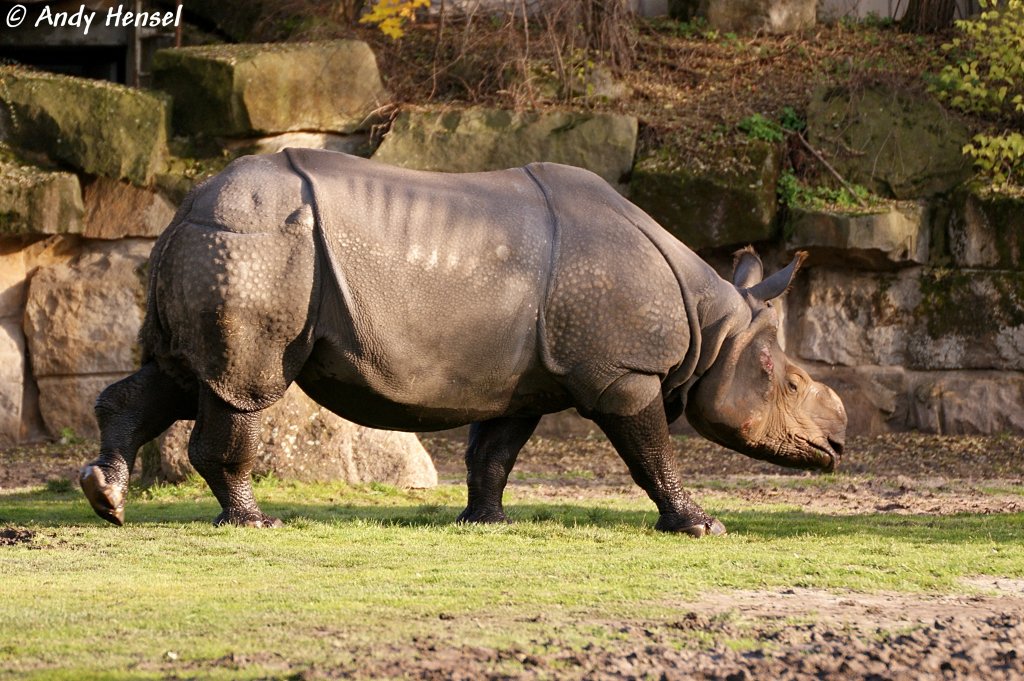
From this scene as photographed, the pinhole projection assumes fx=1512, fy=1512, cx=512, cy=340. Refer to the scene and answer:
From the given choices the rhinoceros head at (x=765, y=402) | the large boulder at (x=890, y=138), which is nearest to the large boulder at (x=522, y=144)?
the large boulder at (x=890, y=138)

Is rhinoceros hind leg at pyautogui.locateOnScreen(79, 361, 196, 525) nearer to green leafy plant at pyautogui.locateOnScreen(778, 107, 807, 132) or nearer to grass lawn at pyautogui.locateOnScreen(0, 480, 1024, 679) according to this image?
grass lawn at pyautogui.locateOnScreen(0, 480, 1024, 679)

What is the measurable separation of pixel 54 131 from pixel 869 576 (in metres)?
9.77

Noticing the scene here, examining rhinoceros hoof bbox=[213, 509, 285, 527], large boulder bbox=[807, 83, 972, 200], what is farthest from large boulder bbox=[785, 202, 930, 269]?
rhinoceros hoof bbox=[213, 509, 285, 527]

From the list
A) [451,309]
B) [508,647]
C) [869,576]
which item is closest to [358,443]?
[451,309]

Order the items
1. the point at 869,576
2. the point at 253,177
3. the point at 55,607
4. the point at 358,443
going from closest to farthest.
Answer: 1. the point at 55,607
2. the point at 869,576
3. the point at 253,177
4. the point at 358,443

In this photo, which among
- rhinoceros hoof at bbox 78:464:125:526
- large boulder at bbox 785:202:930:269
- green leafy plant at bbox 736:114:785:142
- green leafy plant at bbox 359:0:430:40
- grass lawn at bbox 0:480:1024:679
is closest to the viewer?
grass lawn at bbox 0:480:1024:679

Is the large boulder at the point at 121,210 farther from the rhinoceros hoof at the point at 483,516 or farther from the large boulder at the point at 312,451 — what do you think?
the rhinoceros hoof at the point at 483,516

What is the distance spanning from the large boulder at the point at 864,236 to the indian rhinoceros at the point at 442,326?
213 inches

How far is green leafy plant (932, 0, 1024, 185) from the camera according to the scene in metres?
14.3

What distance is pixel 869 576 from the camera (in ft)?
21.2

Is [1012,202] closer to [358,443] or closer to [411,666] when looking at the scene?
[358,443]

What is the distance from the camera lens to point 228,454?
7.72m

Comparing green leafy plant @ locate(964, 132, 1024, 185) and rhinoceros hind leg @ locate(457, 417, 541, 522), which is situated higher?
green leafy plant @ locate(964, 132, 1024, 185)

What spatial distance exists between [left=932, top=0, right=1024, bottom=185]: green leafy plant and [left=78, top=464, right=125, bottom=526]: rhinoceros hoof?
938 centimetres
